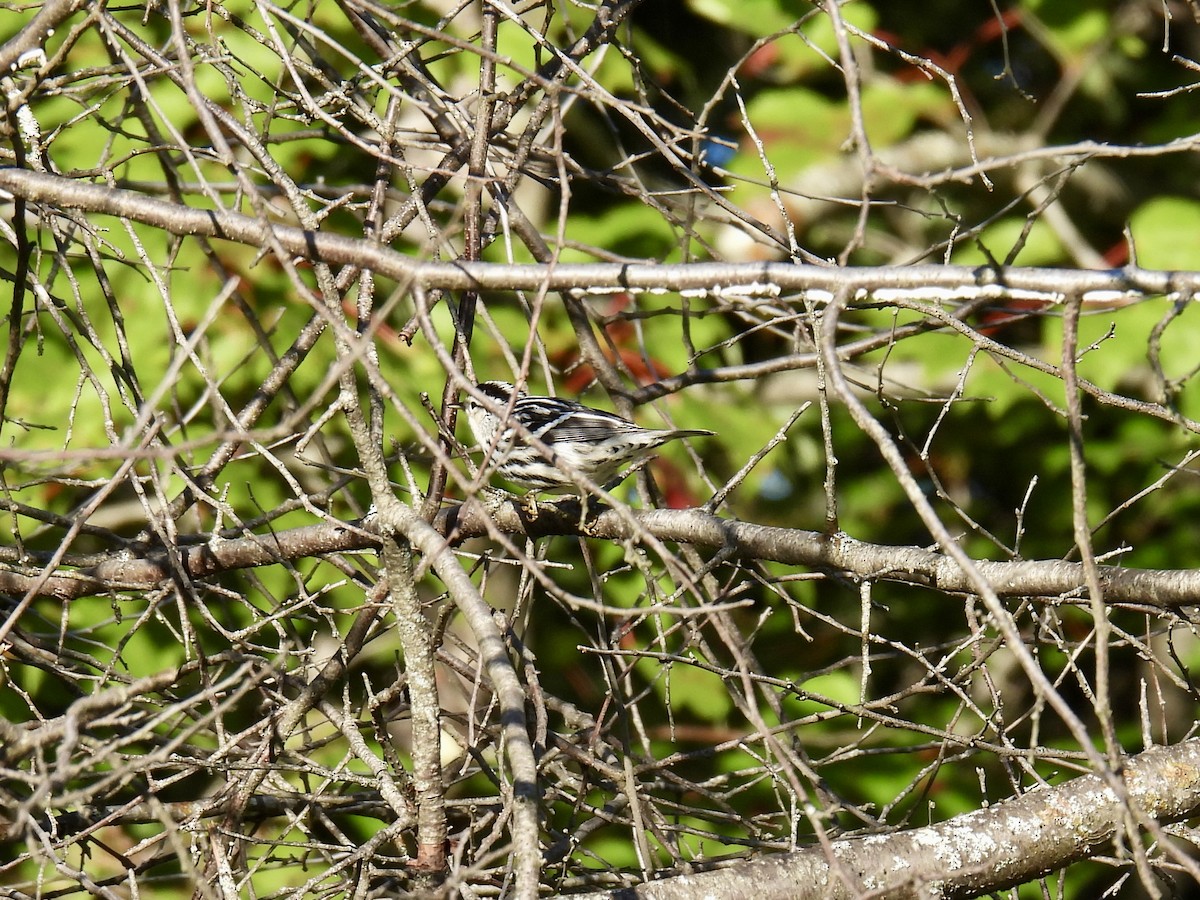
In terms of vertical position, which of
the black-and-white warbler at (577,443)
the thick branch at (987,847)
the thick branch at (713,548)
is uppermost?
the black-and-white warbler at (577,443)

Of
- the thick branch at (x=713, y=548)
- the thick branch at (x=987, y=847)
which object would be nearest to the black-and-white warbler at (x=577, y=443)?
the thick branch at (x=713, y=548)

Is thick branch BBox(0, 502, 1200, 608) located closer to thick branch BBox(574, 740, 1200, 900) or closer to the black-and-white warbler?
thick branch BBox(574, 740, 1200, 900)

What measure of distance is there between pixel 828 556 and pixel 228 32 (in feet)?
11.2

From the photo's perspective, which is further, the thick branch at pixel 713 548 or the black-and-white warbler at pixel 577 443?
the black-and-white warbler at pixel 577 443

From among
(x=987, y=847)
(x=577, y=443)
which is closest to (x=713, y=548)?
(x=987, y=847)

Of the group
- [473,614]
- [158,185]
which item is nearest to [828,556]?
[473,614]

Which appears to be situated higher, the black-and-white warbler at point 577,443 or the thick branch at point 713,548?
the black-and-white warbler at point 577,443

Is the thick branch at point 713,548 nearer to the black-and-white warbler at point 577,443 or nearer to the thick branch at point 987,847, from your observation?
the thick branch at point 987,847

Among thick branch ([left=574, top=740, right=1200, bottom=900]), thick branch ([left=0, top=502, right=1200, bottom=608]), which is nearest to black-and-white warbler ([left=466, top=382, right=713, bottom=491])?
thick branch ([left=0, top=502, right=1200, bottom=608])

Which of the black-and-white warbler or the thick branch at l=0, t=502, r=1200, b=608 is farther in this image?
the black-and-white warbler

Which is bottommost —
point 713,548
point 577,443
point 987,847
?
point 987,847

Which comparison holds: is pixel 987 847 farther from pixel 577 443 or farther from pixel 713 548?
pixel 577 443

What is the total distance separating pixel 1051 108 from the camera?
22.5 ft

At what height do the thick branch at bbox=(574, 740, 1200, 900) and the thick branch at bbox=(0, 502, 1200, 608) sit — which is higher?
the thick branch at bbox=(0, 502, 1200, 608)
